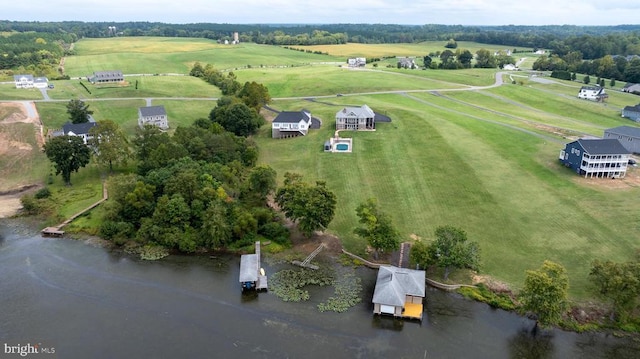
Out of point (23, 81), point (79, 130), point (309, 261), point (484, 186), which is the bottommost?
point (309, 261)

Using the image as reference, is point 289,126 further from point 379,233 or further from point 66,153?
point 379,233

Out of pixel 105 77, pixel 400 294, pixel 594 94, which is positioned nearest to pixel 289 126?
pixel 400 294

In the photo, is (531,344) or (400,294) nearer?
(531,344)

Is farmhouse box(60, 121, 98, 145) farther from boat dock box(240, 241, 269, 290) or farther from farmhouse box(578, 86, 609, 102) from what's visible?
farmhouse box(578, 86, 609, 102)

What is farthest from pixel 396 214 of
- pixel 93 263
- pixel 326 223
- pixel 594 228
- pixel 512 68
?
pixel 512 68

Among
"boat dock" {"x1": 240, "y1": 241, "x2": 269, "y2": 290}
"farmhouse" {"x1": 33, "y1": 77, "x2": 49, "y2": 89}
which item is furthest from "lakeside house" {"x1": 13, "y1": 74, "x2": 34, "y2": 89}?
"boat dock" {"x1": 240, "y1": 241, "x2": 269, "y2": 290}

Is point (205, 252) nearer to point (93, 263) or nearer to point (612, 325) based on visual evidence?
point (93, 263)
